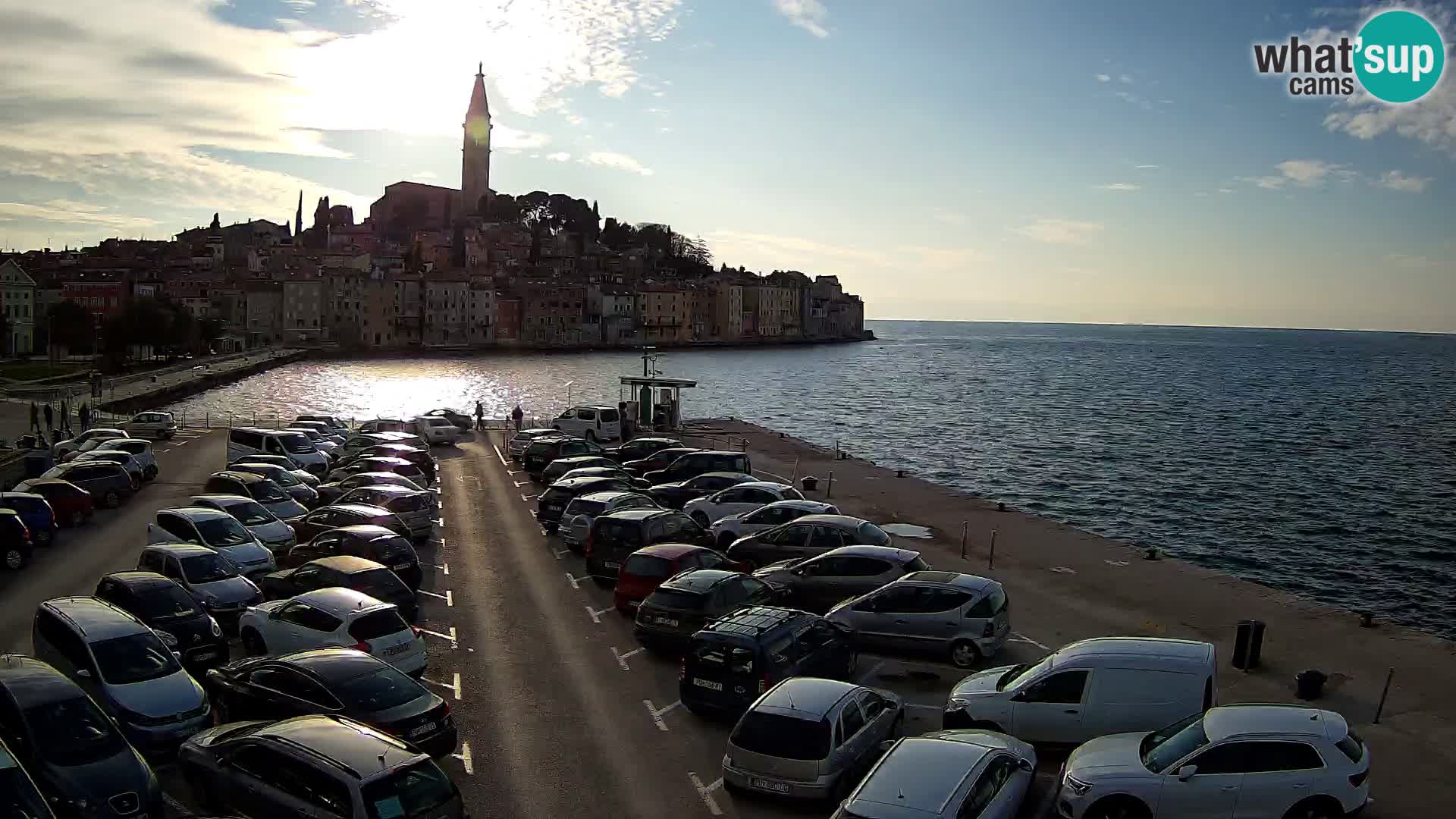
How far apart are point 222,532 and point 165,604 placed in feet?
16.8

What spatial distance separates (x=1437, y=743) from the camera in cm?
1174

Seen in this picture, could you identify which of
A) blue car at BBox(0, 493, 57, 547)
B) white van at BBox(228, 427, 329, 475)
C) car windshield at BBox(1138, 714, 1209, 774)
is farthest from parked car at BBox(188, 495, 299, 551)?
car windshield at BBox(1138, 714, 1209, 774)

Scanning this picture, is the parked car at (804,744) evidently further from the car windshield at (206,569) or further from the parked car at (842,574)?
the car windshield at (206,569)

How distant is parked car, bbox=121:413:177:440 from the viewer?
125ft

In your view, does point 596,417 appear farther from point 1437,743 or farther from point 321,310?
point 321,310

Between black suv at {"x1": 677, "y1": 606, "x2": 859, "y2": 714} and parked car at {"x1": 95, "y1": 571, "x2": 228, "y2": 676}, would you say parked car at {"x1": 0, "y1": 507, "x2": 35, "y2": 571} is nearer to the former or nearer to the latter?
parked car at {"x1": 95, "y1": 571, "x2": 228, "y2": 676}

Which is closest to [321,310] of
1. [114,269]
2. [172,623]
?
[114,269]

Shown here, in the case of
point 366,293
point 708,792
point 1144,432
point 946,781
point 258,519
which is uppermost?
point 366,293

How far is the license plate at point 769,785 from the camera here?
9.63 m

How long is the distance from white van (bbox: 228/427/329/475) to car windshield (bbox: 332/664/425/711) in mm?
21457

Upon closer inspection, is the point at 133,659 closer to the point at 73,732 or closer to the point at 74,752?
the point at 73,732

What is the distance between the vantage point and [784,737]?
9.76 metres

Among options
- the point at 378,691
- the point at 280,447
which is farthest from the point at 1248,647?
the point at 280,447

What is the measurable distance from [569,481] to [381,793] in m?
16.2
